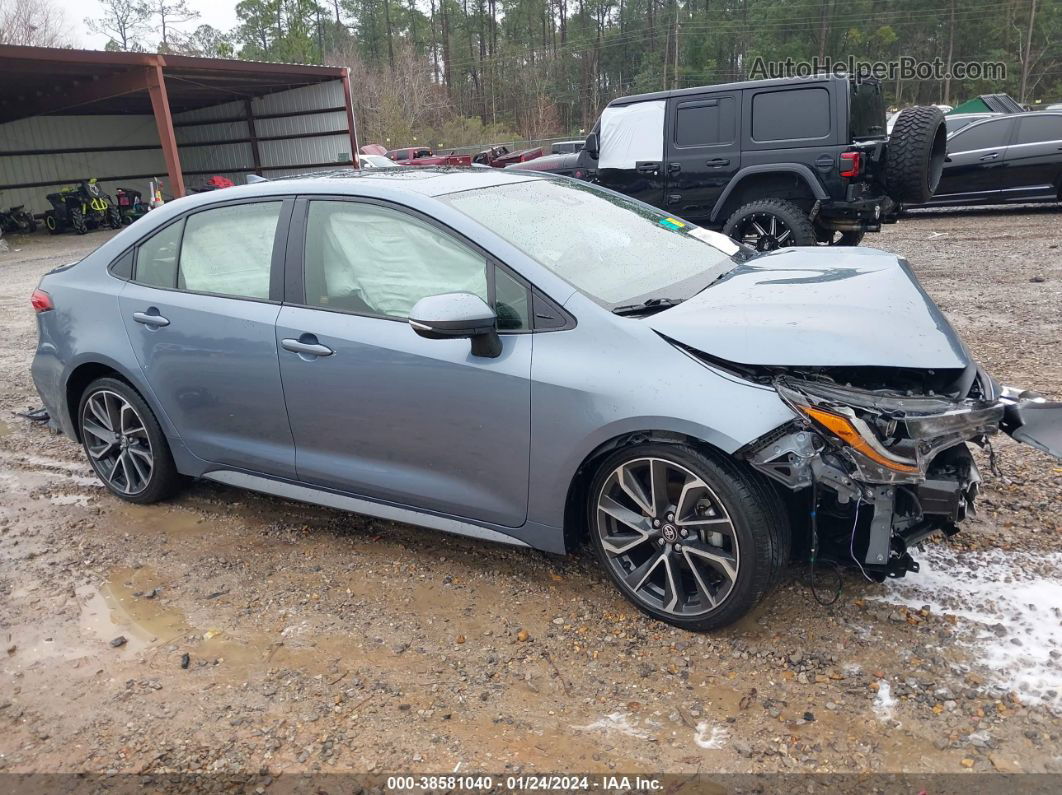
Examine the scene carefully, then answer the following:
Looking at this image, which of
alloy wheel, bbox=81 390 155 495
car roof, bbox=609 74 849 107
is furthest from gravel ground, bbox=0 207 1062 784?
car roof, bbox=609 74 849 107

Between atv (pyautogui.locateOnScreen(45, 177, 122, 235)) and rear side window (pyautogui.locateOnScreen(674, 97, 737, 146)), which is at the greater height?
rear side window (pyautogui.locateOnScreen(674, 97, 737, 146))

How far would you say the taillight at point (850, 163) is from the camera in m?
8.05

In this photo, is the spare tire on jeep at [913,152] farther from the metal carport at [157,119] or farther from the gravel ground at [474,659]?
the metal carport at [157,119]

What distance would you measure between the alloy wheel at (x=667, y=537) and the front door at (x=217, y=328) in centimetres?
156

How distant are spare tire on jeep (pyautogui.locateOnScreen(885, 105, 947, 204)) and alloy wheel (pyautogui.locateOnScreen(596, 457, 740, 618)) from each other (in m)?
6.37

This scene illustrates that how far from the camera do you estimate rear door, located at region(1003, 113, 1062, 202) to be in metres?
11.6

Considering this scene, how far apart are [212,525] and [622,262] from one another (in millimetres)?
2445

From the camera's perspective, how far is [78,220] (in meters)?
24.4

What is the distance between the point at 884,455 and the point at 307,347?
227 cm

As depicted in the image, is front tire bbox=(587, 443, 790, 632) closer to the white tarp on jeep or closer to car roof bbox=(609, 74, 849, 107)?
car roof bbox=(609, 74, 849, 107)

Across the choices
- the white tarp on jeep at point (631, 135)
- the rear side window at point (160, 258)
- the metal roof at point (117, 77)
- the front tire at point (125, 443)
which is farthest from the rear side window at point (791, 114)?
the metal roof at point (117, 77)

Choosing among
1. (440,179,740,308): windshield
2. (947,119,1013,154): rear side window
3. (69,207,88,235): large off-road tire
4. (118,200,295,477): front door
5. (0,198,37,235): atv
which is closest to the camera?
(440,179,740,308): windshield

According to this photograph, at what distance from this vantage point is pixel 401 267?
11.3 feet

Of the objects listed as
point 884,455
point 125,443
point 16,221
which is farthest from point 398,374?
point 16,221
